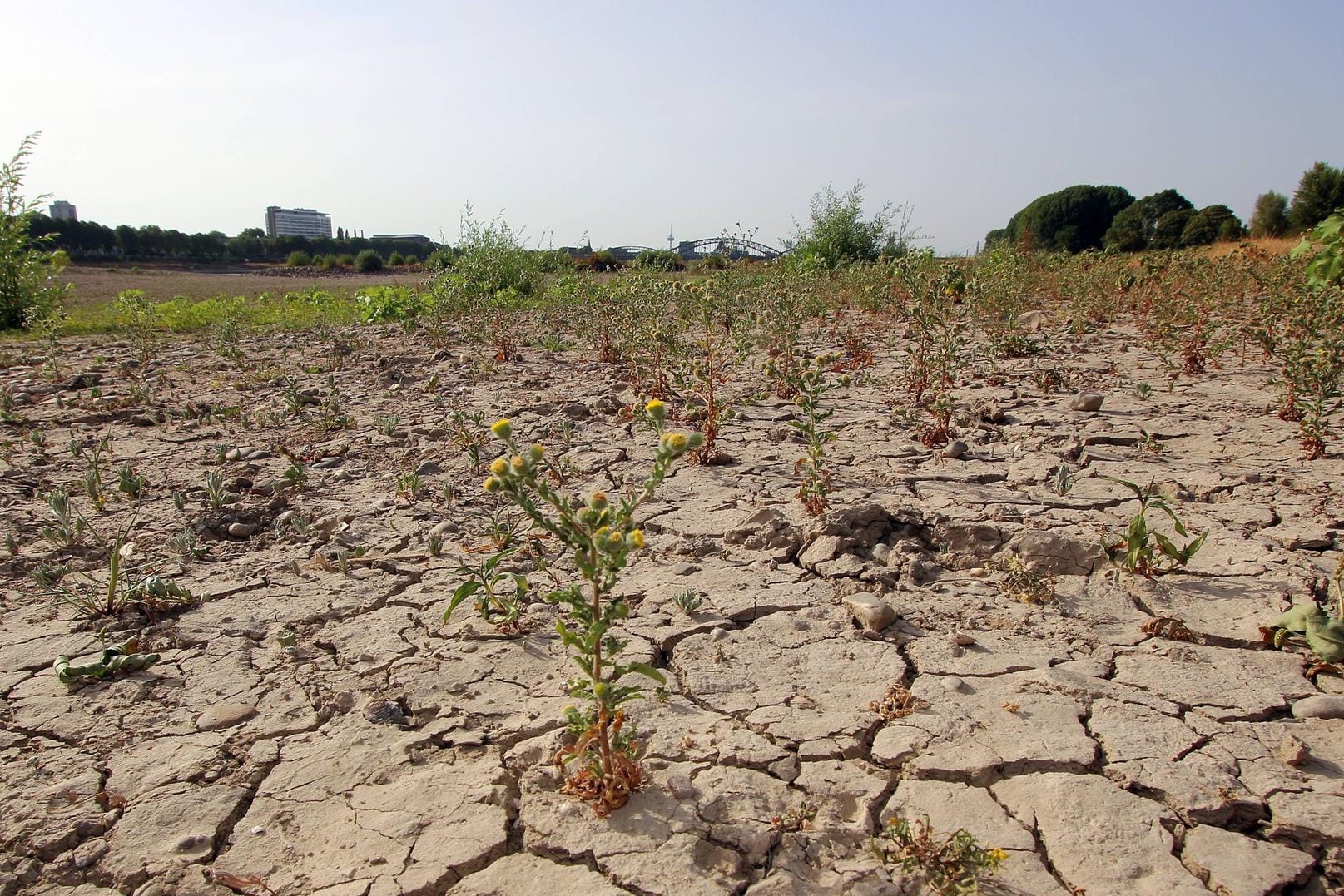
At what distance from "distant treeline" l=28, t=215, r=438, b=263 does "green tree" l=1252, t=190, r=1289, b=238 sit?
82.3 feet

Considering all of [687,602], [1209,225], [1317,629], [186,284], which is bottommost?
[687,602]

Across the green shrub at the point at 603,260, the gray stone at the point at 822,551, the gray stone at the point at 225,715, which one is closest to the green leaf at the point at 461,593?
the gray stone at the point at 225,715

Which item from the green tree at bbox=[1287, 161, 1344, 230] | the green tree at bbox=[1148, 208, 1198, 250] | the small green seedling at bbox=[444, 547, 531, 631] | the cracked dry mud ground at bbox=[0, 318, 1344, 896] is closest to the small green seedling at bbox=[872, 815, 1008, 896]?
the cracked dry mud ground at bbox=[0, 318, 1344, 896]

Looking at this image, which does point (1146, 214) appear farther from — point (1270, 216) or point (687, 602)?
point (687, 602)

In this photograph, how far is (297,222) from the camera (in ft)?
281

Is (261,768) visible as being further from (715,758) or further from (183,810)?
(715,758)

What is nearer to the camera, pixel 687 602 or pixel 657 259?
pixel 687 602

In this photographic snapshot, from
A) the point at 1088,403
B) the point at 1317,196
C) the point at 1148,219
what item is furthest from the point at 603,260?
the point at 1148,219

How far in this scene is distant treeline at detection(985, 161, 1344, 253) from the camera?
66.2 ft

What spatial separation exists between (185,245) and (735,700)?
4205cm

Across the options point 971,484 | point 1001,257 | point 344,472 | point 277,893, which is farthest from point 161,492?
point 1001,257

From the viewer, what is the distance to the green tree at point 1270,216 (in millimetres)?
20844

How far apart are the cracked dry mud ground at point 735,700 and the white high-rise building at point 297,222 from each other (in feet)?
279

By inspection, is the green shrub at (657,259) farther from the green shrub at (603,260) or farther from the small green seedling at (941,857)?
the small green seedling at (941,857)
